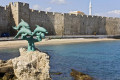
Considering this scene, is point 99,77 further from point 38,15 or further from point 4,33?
point 38,15

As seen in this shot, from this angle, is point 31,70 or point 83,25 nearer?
point 31,70

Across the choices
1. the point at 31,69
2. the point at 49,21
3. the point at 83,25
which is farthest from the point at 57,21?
the point at 31,69

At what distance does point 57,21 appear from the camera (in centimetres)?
3441

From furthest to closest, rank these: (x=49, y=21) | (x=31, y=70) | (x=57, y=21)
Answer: (x=57, y=21)
(x=49, y=21)
(x=31, y=70)

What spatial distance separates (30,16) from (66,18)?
9.06 metres

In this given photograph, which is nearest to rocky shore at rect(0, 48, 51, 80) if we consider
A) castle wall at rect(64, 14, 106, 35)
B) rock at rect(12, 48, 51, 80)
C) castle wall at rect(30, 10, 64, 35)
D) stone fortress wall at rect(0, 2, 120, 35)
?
rock at rect(12, 48, 51, 80)

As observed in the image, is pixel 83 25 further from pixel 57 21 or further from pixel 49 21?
pixel 49 21

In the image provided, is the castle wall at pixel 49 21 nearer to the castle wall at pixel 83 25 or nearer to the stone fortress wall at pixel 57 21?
the stone fortress wall at pixel 57 21

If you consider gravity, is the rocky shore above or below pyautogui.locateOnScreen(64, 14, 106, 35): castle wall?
below

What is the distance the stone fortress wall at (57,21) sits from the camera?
26.3 metres

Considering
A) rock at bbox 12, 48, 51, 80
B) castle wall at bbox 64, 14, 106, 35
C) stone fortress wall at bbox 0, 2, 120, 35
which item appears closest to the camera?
rock at bbox 12, 48, 51, 80

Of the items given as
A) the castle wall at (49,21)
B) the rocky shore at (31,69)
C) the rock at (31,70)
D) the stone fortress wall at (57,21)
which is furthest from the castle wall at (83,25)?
the rock at (31,70)

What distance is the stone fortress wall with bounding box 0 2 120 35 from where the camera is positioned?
26.3 m

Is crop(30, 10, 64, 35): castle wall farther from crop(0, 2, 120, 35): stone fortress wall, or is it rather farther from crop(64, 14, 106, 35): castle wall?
crop(64, 14, 106, 35): castle wall
